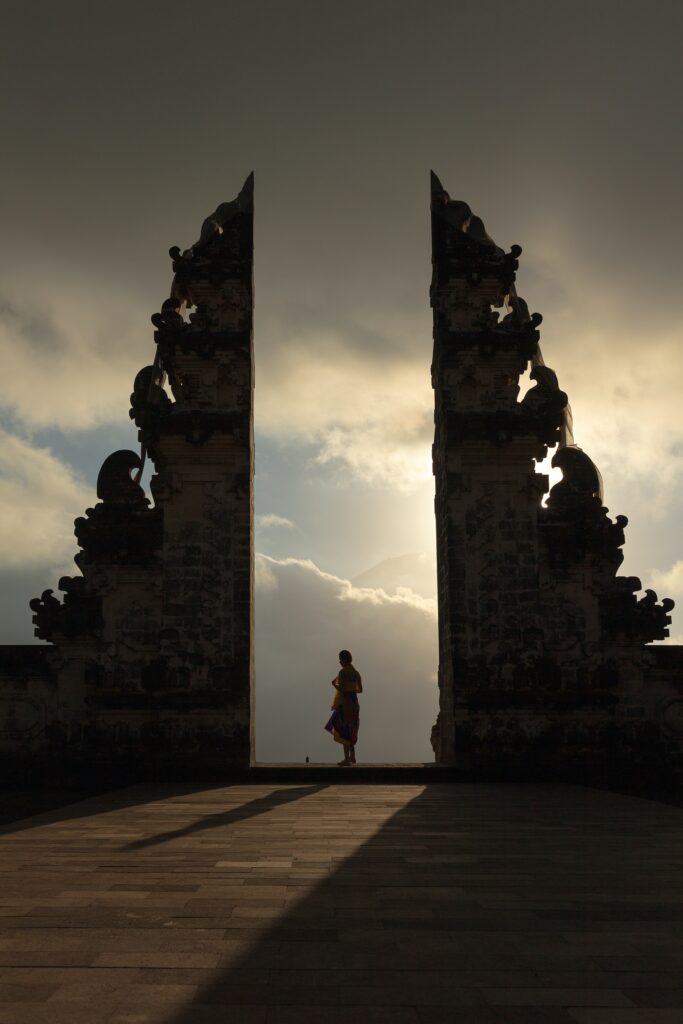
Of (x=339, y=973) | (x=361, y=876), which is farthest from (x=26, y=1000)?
(x=361, y=876)

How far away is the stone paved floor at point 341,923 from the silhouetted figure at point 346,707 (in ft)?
17.6

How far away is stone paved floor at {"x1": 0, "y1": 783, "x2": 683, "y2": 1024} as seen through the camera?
107 inches

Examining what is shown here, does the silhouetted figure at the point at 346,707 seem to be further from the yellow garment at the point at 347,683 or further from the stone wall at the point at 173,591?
the stone wall at the point at 173,591

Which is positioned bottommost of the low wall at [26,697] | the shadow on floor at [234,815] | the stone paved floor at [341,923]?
the shadow on floor at [234,815]

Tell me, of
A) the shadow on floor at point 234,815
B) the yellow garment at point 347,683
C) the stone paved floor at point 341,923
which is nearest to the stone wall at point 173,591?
the yellow garment at point 347,683

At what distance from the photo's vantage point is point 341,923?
369 cm

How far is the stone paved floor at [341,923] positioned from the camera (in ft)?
8.89

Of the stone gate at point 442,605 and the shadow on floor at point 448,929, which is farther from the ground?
the stone gate at point 442,605

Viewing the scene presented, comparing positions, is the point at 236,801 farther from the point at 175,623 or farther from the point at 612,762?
the point at 612,762

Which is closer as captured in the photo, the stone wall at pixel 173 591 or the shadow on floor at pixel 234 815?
the shadow on floor at pixel 234 815

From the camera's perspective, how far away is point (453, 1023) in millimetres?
2543

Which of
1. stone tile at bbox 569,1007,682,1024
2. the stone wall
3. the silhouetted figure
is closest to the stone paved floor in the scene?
stone tile at bbox 569,1007,682,1024

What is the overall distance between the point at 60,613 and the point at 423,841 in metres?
7.35

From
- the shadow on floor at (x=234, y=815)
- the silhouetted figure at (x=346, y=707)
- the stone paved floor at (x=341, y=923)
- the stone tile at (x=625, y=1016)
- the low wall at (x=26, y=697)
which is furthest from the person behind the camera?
the silhouetted figure at (x=346, y=707)
